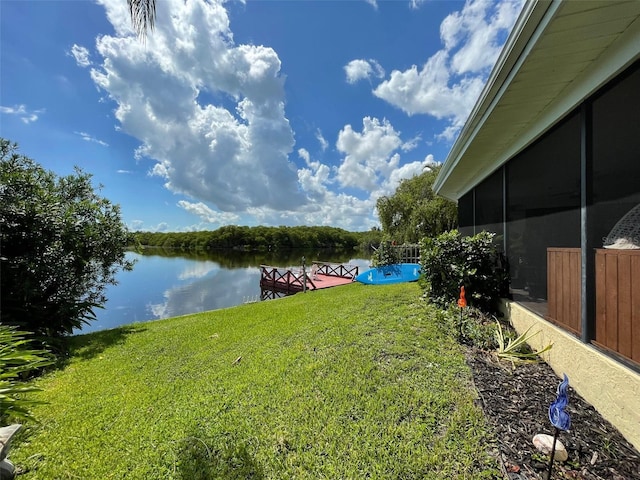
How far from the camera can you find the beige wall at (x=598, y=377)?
1.78m

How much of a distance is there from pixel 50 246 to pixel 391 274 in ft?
29.0

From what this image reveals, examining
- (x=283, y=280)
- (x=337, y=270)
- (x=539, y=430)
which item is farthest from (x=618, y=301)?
(x=337, y=270)

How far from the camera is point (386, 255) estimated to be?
408 inches

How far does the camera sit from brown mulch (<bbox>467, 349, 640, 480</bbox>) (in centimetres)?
160

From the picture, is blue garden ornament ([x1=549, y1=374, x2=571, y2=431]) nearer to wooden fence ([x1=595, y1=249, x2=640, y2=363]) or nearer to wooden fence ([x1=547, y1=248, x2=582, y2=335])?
wooden fence ([x1=595, y1=249, x2=640, y2=363])

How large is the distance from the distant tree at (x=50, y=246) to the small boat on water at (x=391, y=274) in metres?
7.47

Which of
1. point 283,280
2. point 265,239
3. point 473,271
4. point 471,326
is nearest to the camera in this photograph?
point 471,326

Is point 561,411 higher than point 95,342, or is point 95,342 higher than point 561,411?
point 561,411

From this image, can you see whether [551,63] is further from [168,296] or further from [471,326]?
[168,296]

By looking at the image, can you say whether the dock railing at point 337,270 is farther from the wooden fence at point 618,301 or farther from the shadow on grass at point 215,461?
the shadow on grass at point 215,461

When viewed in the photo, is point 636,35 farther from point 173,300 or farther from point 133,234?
point 173,300

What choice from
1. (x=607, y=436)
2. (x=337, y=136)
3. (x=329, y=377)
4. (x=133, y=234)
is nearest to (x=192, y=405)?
(x=329, y=377)

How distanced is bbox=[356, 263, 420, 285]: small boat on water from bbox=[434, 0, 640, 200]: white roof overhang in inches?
237

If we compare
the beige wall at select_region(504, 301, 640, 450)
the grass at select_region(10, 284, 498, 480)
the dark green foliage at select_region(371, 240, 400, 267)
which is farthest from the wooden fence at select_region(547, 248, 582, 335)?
the dark green foliage at select_region(371, 240, 400, 267)
